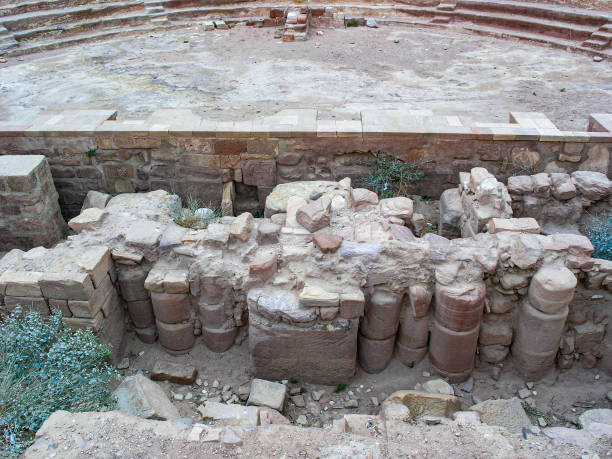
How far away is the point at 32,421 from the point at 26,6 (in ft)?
38.9

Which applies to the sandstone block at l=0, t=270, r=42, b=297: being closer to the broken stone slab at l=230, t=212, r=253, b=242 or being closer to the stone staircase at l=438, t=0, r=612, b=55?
the broken stone slab at l=230, t=212, r=253, b=242

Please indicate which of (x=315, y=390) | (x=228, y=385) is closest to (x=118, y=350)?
(x=228, y=385)

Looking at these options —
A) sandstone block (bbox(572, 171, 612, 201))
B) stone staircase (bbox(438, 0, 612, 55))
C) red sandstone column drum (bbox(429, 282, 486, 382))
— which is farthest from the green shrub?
stone staircase (bbox(438, 0, 612, 55))

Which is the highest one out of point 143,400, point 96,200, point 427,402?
point 96,200

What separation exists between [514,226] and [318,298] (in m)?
2.00

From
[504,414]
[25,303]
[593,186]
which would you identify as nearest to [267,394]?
[504,414]

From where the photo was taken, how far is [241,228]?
4.61 meters

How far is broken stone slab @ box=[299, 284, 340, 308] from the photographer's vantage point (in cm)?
402

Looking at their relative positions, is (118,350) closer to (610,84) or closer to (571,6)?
(610,84)

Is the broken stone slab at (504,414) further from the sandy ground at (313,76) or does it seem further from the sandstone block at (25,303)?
the sandy ground at (313,76)

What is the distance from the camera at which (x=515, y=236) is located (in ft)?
14.5

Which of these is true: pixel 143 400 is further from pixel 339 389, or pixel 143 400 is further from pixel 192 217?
pixel 192 217

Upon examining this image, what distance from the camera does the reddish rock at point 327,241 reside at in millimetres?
4340

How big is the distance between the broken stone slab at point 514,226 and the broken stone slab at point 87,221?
3.77 metres
